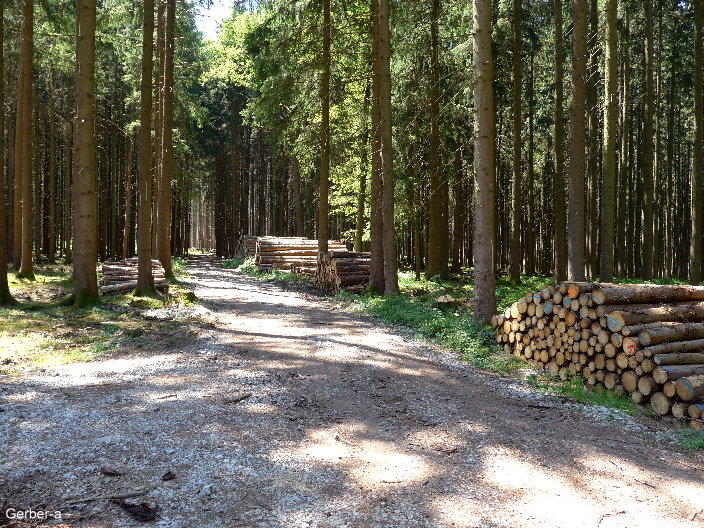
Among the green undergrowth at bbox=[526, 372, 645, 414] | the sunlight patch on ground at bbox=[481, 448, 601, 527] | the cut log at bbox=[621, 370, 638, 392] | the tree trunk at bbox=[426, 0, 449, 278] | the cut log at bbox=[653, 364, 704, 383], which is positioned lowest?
the green undergrowth at bbox=[526, 372, 645, 414]

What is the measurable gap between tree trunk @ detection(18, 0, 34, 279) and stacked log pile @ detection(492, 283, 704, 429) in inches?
662

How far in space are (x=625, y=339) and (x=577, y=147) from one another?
7782mm

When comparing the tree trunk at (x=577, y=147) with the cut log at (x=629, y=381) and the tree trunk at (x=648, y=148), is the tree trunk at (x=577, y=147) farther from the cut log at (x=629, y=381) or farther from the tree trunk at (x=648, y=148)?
the tree trunk at (x=648, y=148)

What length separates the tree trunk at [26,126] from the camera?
15594 millimetres

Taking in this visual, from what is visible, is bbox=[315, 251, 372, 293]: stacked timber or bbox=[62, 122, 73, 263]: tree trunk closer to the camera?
bbox=[315, 251, 372, 293]: stacked timber

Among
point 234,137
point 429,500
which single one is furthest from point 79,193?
point 234,137

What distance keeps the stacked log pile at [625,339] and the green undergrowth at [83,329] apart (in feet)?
22.0

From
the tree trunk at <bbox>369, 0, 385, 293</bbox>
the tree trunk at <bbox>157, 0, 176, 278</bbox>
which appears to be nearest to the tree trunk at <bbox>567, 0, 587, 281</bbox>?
the tree trunk at <bbox>369, 0, 385, 293</bbox>

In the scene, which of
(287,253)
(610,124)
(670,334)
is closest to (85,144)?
(670,334)

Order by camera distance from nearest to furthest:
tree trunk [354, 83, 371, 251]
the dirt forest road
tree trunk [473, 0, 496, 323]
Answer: the dirt forest road → tree trunk [473, 0, 496, 323] → tree trunk [354, 83, 371, 251]

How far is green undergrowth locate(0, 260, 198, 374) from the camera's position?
8578mm

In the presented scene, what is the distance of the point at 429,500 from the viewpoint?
3898mm

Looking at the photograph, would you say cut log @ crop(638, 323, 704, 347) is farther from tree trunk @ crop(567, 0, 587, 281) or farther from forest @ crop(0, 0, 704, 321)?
tree trunk @ crop(567, 0, 587, 281)

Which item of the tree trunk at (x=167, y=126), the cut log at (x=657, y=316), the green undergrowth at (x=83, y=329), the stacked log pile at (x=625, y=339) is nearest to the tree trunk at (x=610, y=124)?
the stacked log pile at (x=625, y=339)
